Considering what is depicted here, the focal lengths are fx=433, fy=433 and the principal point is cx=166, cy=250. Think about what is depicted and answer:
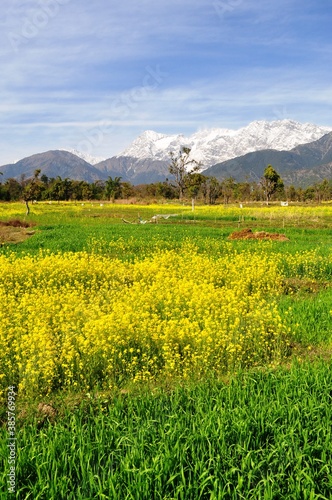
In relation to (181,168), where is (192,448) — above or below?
below

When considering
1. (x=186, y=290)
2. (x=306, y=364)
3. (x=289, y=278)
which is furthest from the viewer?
(x=289, y=278)

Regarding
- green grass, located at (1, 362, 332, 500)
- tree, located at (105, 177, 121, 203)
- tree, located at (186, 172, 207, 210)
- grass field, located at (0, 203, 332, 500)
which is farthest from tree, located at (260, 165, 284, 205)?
green grass, located at (1, 362, 332, 500)

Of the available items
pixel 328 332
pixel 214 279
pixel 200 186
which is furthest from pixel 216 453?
pixel 200 186

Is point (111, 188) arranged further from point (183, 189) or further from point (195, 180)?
point (195, 180)

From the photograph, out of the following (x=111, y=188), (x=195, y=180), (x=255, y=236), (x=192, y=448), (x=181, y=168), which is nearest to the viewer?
(x=192, y=448)

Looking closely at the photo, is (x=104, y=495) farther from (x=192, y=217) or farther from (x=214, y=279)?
(x=192, y=217)

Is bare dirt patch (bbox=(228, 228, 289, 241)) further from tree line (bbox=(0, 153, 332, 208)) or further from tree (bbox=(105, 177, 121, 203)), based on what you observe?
tree (bbox=(105, 177, 121, 203))

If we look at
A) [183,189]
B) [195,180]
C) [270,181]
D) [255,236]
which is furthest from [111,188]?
[255,236]

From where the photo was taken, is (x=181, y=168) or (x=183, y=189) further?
(x=183, y=189)

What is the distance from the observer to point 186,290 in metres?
10.9

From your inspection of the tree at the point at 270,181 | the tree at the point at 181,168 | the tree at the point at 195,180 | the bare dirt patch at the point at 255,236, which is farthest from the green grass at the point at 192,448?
the tree at the point at 195,180

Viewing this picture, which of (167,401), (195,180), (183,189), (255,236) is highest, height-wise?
(195,180)

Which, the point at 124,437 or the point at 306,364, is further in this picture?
the point at 306,364

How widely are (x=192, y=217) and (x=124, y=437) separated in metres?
43.2
